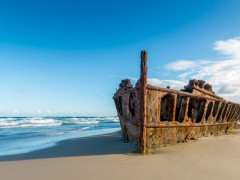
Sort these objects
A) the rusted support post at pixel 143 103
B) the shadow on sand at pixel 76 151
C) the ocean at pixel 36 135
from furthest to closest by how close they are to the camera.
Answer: the ocean at pixel 36 135
the shadow on sand at pixel 76 151
the rusted support post at pixel 143 103

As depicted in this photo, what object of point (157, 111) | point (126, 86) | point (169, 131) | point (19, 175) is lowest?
point (19, 175)

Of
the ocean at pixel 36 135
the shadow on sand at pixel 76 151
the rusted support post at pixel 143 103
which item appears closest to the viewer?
the rusted support post at pixel 143 103

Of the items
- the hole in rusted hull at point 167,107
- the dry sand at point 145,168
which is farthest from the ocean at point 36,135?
the hole in rusted hull at point 167,107

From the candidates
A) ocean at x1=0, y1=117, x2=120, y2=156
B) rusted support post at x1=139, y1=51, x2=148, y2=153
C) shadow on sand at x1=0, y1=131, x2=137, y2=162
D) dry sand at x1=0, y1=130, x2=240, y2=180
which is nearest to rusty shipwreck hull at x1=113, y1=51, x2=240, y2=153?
rusted support post at x1=139, y1=51, x2=148, y2=153

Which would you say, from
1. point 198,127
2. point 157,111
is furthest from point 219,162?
point 198,127

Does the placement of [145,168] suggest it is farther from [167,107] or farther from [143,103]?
[167,107]

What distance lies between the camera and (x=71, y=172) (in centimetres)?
338

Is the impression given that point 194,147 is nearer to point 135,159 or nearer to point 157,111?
point 157,111

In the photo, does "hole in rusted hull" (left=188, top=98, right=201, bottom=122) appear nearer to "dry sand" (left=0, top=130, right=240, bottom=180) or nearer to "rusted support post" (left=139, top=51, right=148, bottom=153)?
"dry sand" (left=0, top=130, right=240, bottom=180)

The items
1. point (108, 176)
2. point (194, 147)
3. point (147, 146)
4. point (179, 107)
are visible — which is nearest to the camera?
point (108, 176)

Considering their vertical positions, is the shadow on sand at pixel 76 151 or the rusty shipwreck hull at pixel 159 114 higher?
the rusty shipwreck hull at pixel 159 114

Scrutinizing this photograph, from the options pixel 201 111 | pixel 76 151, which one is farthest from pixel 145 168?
pixel 201 111

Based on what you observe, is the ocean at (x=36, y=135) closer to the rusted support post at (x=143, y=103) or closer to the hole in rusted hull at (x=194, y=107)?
the rusted support post at (x=143, y=103)

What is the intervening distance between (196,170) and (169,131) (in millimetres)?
2043
